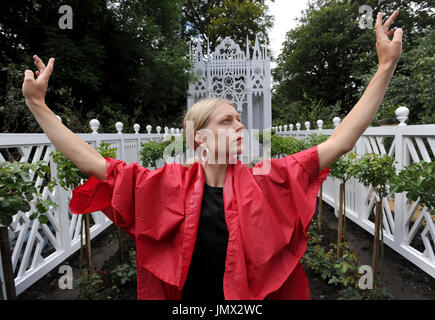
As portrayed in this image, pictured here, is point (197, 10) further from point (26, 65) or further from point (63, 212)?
point (63, 212)

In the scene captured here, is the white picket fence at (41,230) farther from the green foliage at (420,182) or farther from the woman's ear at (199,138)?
the green foliage at (420,182)

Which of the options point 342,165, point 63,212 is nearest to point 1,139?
point 63,212

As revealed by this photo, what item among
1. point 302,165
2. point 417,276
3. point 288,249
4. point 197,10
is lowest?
point 417,276

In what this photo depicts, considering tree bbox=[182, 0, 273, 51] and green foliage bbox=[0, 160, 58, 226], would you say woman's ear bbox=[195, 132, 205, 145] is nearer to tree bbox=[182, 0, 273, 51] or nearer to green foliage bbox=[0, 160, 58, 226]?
green foliage bbox=[0, 160, 58, 226]

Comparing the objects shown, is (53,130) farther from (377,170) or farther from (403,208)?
(403,208)

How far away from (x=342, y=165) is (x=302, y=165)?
68.6 inches

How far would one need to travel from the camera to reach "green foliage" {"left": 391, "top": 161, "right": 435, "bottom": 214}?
4.73 ft

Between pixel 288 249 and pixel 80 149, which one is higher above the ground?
pixel 80 149

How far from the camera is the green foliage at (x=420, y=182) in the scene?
144 centimetres

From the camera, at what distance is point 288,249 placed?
1.14 m

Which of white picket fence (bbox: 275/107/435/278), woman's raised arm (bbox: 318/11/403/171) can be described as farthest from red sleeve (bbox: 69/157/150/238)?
white picket fence (bbox: 275/107/435/278)

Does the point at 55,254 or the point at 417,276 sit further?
the point at 55,254

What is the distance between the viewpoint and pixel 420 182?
1.47 metres

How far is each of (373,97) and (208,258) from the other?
3.47 feet
